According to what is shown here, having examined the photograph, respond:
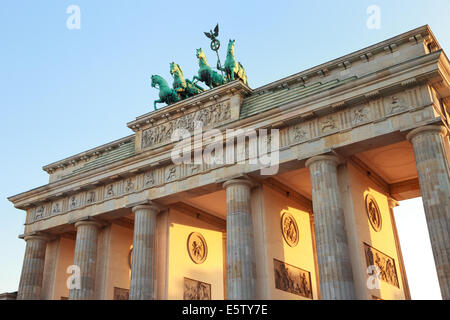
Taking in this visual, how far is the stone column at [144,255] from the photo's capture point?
76.5ft

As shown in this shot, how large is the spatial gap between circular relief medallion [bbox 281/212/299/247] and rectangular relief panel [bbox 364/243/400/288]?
4.07 metres

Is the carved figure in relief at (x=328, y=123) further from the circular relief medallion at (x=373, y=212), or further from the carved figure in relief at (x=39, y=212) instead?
the carved figure in relief at (x=39, y=212)

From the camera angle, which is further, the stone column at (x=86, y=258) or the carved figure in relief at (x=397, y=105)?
the stone column at (x=86, y=258)

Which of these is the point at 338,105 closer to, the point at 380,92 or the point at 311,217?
the point at 380,92

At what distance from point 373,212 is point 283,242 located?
4141 millimetres

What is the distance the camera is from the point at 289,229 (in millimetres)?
24109

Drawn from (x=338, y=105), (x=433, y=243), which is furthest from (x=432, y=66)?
(x=433, y=243)

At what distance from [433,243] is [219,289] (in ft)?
43.9

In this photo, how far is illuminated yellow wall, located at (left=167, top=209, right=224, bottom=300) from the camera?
24.7 m

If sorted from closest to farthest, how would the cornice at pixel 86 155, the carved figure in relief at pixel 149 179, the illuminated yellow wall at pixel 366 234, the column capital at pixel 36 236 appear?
the illuminated yellow wall at pixel 366 234 → the carved figure in relief at pixel 149 179 → the column capital at pixel 36 236 → the cornice at pixel 86 155

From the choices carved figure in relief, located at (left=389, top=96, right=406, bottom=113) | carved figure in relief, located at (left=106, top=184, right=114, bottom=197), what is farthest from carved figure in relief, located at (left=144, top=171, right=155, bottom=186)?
carved figure in relief, located at (left=389, top=96, right=406, bottom=113)

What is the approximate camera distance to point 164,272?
2442 cm

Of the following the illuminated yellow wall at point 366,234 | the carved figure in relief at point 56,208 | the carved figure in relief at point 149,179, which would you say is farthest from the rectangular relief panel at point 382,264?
the carved figure in relief at point 56,208

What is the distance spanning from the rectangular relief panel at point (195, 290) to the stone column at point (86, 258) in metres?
4.79
